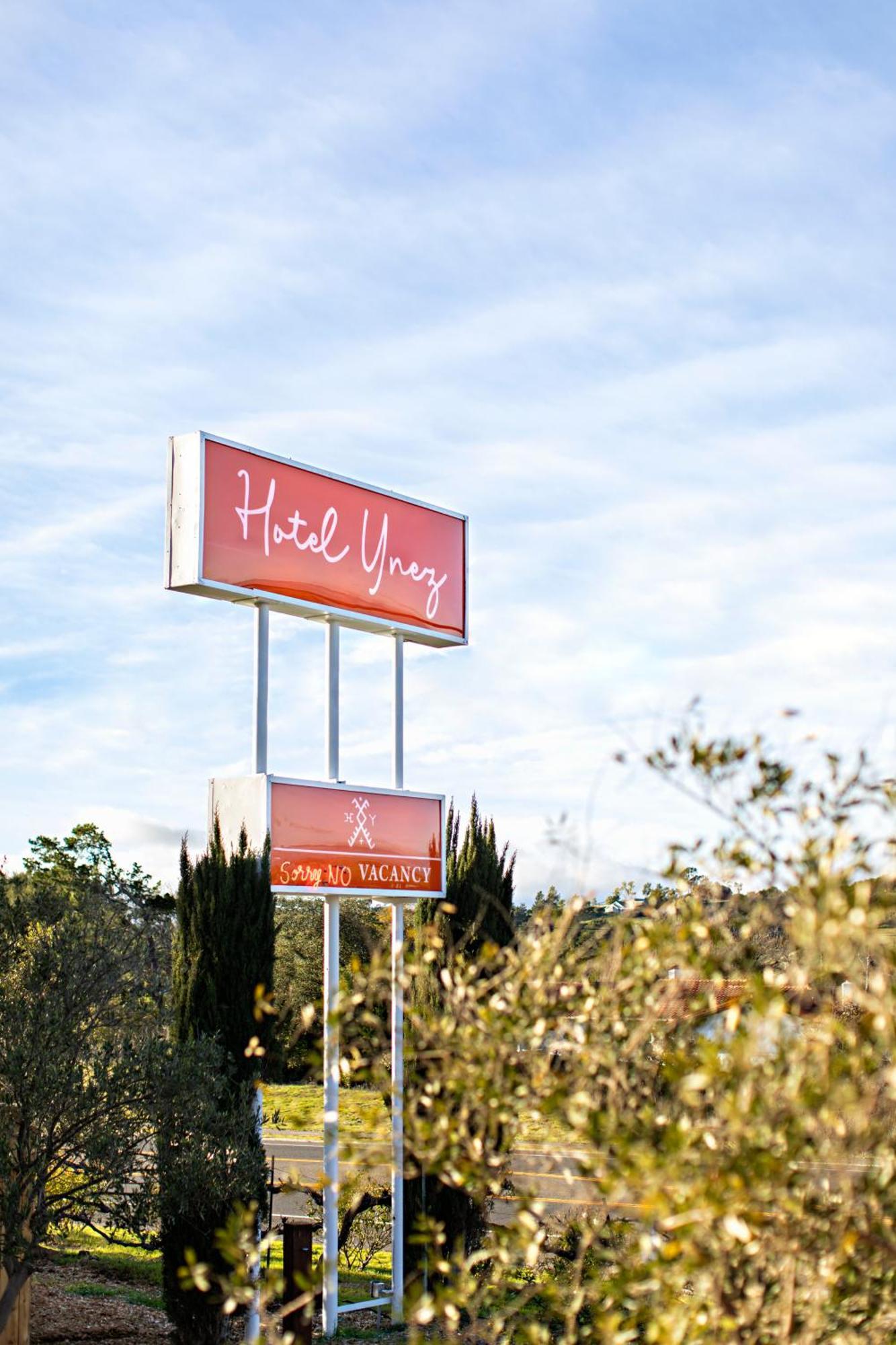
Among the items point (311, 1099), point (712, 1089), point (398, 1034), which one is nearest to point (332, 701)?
point (398, 1034)

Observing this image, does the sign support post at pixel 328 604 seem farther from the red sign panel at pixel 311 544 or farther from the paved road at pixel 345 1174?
the paved road at pixel 345 1174

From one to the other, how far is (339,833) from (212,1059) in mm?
3464

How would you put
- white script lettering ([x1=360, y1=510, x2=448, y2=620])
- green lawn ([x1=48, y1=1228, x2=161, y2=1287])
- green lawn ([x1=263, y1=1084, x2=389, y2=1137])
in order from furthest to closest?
1. green lawn ([x1=263, y1=1084, x2=389, y2=1137])
2. green lawn ([x1=48, y1=1228, x2=161, y2=1287])
3. white script lettering ([x1=360, y1=510, x2=448, y2=620])

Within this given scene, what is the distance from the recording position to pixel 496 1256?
4.43 m

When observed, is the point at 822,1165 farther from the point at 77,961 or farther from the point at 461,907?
the point at 461,907

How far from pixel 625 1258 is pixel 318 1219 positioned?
13155 mm

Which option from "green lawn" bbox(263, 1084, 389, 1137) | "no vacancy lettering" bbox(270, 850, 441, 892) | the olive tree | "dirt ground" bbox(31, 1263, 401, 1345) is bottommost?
"dirt ground" bbox(31, 1263, 401, 1345)

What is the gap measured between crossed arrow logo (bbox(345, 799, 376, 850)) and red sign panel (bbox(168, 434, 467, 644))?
79.4 inches

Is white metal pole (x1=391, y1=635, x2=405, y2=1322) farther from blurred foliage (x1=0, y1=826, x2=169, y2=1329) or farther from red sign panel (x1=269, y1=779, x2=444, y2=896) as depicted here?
blurred foliage (x1=0, y1=826, x2=169, y2=1329)

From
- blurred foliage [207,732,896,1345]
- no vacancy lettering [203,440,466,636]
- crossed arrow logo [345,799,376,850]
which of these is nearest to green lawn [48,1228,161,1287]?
crossed arrow logo [345,799,376,850]

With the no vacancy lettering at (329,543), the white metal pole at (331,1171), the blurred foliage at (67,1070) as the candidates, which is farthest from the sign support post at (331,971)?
the blurred foliage at (67,1070)

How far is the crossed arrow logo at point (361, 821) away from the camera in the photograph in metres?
14.2

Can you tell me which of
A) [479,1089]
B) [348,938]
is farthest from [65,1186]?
[348,938]

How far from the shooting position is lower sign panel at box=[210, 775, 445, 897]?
13203 mm
